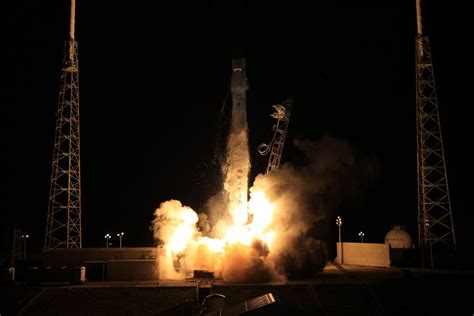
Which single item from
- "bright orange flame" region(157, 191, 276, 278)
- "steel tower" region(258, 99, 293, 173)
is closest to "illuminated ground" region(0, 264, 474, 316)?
"bright orange flame" region(157, 191, 276, 278)

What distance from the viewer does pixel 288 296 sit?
26.5 m

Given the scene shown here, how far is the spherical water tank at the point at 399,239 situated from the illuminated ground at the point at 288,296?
1067 centimetres

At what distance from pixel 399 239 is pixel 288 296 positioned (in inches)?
655

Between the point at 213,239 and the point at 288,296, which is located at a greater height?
the point at 213,239

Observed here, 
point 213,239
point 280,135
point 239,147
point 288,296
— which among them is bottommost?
point 288,296

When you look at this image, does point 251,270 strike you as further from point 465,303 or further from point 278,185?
point 465,303

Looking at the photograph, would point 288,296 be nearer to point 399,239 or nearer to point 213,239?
point 213,239

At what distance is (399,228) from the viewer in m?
41.4

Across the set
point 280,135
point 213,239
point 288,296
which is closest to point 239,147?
point 280,135

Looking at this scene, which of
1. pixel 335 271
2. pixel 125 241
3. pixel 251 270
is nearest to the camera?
pixel 251 270

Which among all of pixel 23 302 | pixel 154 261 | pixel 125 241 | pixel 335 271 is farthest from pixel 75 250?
pixel 125 241

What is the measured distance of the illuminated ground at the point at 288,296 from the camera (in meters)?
25.7

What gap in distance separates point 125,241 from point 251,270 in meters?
37.0

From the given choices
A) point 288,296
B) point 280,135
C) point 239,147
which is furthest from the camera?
point 280,135
